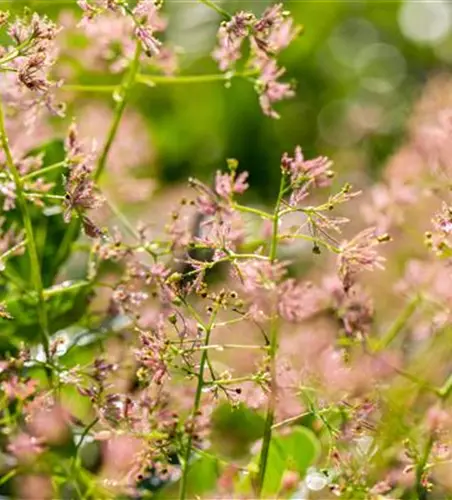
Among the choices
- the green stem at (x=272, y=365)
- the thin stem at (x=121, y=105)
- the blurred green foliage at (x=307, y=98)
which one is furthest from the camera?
the blurred green foliage at (x=307, y=98)

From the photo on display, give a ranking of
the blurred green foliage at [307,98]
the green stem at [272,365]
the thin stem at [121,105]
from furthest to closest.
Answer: the blurred green foliage at [307,98] → the thin stem at [121,105] → the green stem at [272,365]

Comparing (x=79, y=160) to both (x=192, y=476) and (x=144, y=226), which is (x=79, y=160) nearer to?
(x=144, y=226)

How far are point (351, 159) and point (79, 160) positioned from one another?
4.12ft

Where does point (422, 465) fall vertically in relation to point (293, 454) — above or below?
above

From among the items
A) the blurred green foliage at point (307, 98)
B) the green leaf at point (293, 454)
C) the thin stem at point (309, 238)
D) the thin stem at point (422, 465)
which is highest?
the thin stem at point (309, 238)

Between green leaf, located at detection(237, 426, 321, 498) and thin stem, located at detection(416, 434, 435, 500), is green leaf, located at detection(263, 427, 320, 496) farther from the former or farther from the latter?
thin stem, located at detection(416, 434, 435, 500)

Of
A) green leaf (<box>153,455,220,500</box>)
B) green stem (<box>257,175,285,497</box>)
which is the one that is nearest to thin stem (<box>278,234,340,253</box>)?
green stem (<box>257,175,285,497</box>)

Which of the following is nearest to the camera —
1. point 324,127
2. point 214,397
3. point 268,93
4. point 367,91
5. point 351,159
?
point 214,397

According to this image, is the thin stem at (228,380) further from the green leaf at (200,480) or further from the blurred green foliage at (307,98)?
the blurred green foliage at (307,98)

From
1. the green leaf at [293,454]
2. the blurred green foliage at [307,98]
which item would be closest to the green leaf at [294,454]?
the green leaf at [293,454]

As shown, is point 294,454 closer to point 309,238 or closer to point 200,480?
point 200,480

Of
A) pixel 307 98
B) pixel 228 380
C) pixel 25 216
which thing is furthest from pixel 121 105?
pixel 307 98

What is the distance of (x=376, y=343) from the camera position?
32.8 inches

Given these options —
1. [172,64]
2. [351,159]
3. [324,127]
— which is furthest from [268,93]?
[324,127]
